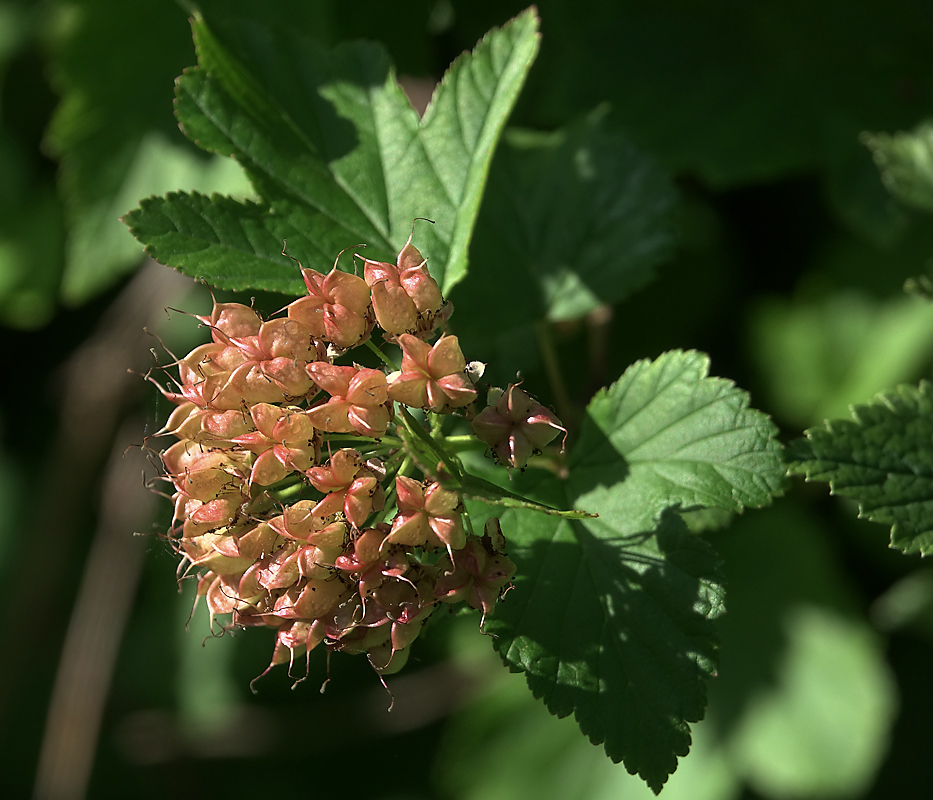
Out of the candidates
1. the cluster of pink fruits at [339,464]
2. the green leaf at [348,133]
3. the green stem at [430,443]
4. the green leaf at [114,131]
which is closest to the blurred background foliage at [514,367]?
the green leaf at [114,131]

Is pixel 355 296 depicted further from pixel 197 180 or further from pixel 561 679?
pixel 197 180

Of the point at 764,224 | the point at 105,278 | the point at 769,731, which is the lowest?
the point at 769,731

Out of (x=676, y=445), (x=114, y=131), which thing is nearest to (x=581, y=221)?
(x=676, y=445)

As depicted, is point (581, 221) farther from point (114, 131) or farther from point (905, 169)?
point (114, 131)

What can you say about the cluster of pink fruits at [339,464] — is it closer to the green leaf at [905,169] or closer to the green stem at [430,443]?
the green stem at [430,443]

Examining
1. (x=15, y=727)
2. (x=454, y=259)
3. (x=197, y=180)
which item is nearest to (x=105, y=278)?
(x=197, y=180)
